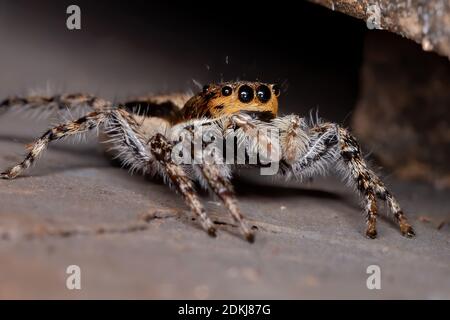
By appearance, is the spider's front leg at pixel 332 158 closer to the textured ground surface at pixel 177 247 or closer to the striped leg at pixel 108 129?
the textured ground surface at pixel 177 247

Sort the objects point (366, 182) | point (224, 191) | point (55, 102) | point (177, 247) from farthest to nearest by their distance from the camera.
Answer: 1. point (55, 102)
2. point (366, 182)
3. point (224, 191)
4. point (177, 247)

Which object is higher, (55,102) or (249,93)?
(249,93)

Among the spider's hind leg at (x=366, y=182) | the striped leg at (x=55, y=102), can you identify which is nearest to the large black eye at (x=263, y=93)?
the spider's hind leg at (x=366, y=182)

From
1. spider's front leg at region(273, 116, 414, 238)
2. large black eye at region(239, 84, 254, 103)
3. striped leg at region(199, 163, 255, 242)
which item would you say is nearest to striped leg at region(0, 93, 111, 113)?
large black eye at region(239, 84, 254, 103)

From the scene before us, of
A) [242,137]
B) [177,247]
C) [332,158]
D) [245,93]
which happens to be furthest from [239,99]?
[177,247]

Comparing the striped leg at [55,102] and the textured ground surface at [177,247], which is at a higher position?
the striped leg at [55,102]

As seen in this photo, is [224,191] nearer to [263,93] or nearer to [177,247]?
[177,247]
